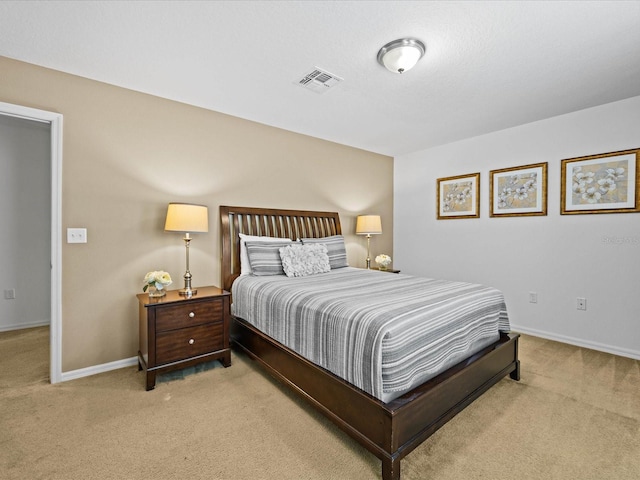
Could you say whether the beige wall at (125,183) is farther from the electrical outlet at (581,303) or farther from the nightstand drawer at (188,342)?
the electrical outlet at (581,303)

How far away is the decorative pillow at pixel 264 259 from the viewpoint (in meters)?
3.03

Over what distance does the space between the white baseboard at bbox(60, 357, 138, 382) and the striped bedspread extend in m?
1.16

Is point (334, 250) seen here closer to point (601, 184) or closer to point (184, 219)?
point (184, 219)

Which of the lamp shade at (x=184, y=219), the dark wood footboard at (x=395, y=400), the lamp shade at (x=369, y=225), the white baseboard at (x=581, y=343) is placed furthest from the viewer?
the lamp shade at (x=369, y=225)

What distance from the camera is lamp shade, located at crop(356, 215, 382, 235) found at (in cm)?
432

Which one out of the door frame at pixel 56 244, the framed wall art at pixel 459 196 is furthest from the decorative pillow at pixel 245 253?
the framed wall art at pixel 459 196

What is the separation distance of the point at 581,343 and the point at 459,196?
7.13 feet

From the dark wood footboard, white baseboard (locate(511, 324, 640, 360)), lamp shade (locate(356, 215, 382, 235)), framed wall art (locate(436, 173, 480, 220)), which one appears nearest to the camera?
the dark wood footboard

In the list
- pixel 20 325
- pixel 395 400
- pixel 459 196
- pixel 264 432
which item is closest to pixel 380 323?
pixel 395 400

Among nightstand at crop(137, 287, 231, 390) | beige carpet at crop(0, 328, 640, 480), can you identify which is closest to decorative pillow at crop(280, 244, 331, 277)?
nightstand at crop(137, 287, 231, 390)

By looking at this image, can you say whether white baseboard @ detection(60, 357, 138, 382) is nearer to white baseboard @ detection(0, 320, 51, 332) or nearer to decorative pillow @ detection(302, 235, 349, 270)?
white baseboard @ detection(0, 320, 51, 332)

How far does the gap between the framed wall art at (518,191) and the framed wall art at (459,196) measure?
0.20 meters

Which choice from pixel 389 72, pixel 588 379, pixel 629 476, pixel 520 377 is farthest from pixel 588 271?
pixel 389 72

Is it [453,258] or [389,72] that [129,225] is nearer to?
[389,72]
